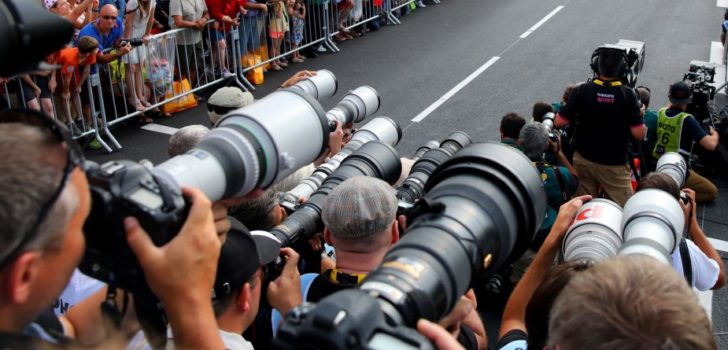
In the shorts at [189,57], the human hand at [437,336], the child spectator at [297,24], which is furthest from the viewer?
the child spectator at [297,24]

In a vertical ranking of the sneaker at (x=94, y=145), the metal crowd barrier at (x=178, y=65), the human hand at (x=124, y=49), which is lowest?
the sneaker at (x=94, y=145)

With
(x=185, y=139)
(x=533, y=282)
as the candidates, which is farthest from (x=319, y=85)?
(x=533, y=282)

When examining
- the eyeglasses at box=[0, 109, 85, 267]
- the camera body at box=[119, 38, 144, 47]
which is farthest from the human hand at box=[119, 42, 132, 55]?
the eyeglasses at box=[0, 109, 85, 267]

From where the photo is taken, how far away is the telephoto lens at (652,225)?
7.27ft

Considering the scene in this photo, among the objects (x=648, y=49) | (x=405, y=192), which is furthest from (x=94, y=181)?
(x=648, y=49)

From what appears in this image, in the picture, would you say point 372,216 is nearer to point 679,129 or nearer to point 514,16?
point 679,129

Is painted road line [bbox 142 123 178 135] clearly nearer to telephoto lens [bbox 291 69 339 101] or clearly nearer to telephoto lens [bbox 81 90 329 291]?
telephoto lens [bbox 291 69 339 101]

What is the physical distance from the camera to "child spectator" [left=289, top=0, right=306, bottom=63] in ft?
35.3

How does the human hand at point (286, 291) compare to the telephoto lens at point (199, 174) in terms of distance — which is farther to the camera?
the human hand at point (286, 291)

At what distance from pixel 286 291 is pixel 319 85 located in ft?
5.88

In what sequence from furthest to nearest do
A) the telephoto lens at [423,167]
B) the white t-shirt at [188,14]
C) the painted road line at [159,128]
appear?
the white t-shirt at [188,14]
the painted road line at [159,128]
the telephoto lens at [423,167]

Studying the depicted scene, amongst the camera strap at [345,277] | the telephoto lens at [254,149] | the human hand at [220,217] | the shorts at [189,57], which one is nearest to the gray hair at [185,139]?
the camera strap at [345,277]

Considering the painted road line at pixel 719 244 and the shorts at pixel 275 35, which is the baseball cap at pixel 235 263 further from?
the shorts at pixel 275 35

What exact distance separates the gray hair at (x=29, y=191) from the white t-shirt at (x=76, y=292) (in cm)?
149
